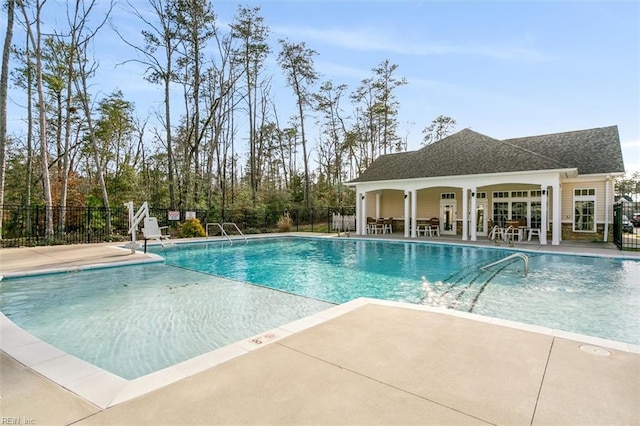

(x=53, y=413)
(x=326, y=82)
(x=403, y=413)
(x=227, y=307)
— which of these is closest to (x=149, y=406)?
(x=53, y=413)

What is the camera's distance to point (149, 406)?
2.04m

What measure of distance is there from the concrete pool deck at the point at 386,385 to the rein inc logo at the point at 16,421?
17 millimetres

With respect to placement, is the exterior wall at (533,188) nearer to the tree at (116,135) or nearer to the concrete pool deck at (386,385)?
the concrete pool deck at (386,385)

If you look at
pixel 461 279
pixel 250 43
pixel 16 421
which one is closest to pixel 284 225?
pixel 250 43

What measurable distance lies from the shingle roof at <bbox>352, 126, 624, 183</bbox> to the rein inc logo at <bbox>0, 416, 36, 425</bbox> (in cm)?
1467

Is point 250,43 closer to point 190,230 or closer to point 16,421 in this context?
point 190,230

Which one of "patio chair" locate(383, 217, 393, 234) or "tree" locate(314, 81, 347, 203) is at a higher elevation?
"tree" locate(314, 81, 347, 203)

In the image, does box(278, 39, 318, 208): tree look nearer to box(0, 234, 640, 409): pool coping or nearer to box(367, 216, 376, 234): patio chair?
box(367, 216, 376, 234): patio chair

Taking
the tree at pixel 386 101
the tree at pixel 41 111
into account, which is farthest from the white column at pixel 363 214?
the tree at pixel 41 111

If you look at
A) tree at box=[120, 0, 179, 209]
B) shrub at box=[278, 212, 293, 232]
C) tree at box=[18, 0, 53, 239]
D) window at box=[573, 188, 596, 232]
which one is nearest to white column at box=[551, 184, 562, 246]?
window at box=[573, 188, 596, 232]

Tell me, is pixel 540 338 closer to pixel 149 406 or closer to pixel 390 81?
pixel 149 406

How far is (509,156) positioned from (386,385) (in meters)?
14.5

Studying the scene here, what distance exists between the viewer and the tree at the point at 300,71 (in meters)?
23.0

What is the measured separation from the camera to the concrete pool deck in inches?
76.4
